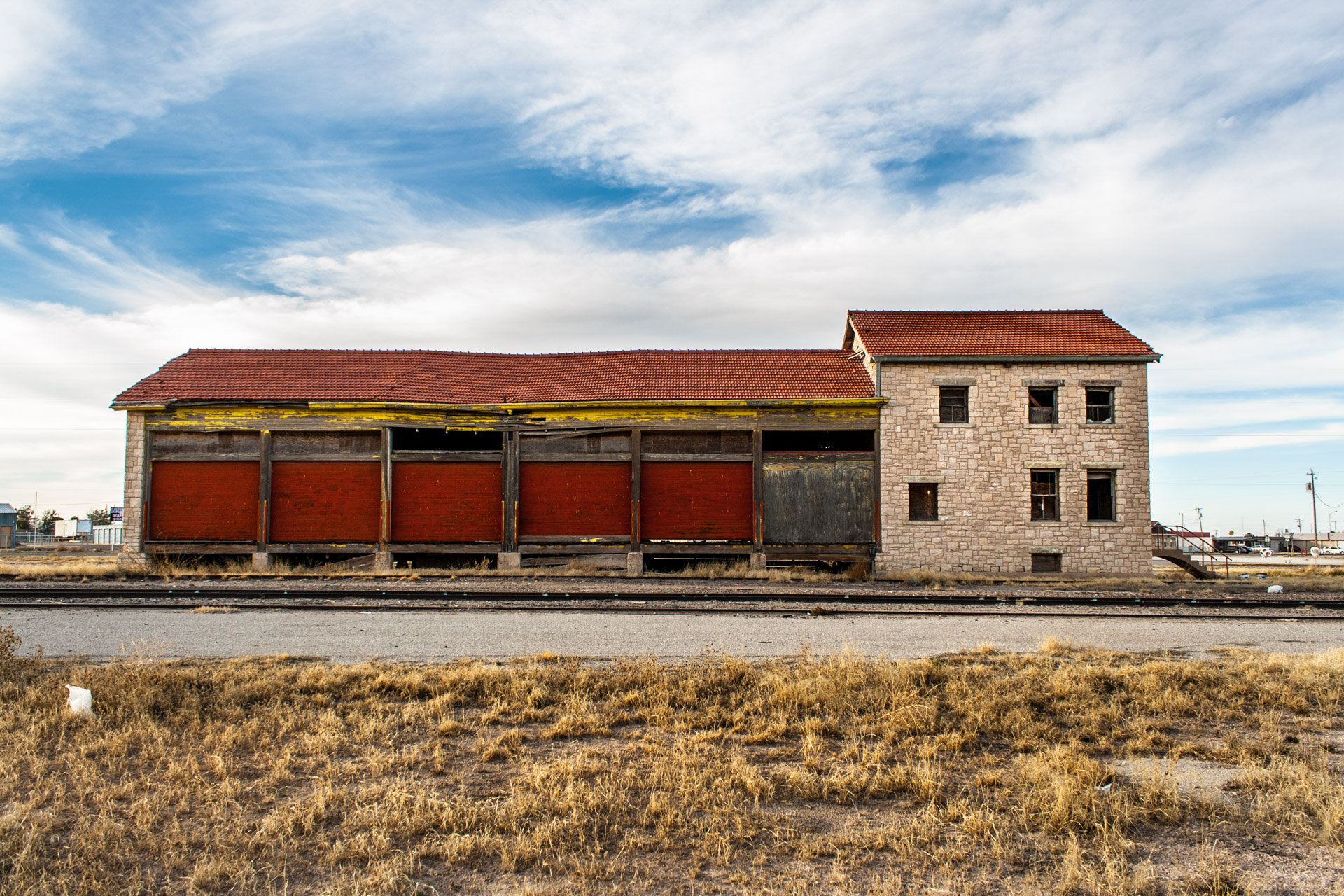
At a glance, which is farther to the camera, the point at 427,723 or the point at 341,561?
the point at 341,561

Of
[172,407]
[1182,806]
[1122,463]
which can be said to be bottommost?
[1182,806]

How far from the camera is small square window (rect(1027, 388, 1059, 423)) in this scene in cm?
2122

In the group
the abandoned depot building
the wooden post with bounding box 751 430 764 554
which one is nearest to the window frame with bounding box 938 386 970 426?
the abandoned depot building

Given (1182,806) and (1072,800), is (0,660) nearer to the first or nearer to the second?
(1072,800)

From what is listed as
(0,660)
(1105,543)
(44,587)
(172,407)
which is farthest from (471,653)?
(1105,543)

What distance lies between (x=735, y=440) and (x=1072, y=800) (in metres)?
16.5

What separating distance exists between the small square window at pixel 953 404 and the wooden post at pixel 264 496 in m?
17.9

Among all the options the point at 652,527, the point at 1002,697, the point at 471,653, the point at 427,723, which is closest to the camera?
the point at 427,723

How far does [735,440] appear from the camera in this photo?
20.7m

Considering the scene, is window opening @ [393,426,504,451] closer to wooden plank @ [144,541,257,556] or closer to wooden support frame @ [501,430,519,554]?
wooden support frame @ [501,430,519,554]

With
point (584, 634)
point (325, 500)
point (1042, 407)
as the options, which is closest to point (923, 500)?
point (1042, 407)

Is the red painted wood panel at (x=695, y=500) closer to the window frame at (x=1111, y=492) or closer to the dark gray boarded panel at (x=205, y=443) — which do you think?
the window frame at (x=1111, y=492)

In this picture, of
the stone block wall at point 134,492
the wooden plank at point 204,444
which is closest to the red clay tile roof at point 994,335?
the wooden plank at point 204,444

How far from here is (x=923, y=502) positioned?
20.9 m
